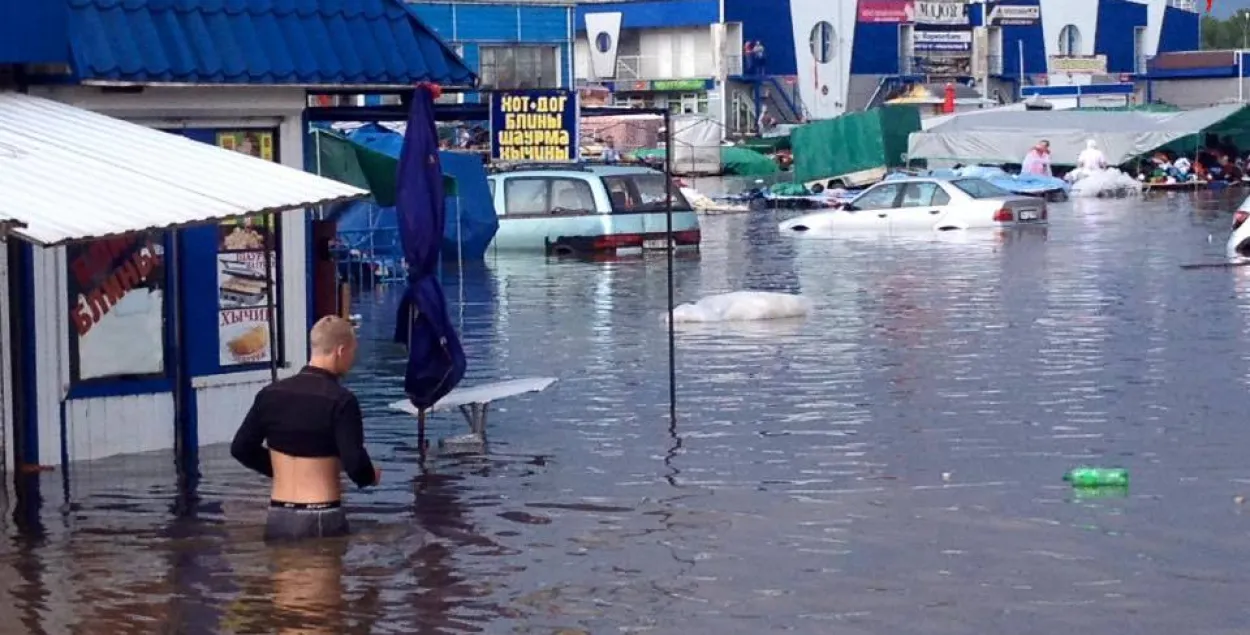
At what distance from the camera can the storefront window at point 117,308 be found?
492 inches

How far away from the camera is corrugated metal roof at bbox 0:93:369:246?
9445 mm

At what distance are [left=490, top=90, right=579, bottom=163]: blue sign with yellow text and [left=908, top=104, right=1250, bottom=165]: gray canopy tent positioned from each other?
143ft

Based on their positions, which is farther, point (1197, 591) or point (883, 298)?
point (883, 298)

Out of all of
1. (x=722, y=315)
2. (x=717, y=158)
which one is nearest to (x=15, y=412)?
(x=722, y=315)

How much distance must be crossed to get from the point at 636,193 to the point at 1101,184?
65.6 feet

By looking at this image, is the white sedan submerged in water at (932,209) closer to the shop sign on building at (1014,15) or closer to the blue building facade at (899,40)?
the blue building facade at (899,40)

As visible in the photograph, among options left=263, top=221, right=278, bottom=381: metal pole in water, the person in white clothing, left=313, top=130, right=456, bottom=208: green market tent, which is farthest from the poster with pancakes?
the person in white clothing

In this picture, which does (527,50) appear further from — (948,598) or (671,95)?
(948,598)

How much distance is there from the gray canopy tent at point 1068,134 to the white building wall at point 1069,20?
144 ft

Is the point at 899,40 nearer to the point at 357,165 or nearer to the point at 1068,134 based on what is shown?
the point at 1068,134

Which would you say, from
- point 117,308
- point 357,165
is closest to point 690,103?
point 357,165

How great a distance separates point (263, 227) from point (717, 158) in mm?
55016

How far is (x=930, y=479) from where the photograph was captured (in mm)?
12000

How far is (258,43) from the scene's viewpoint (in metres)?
12.9
